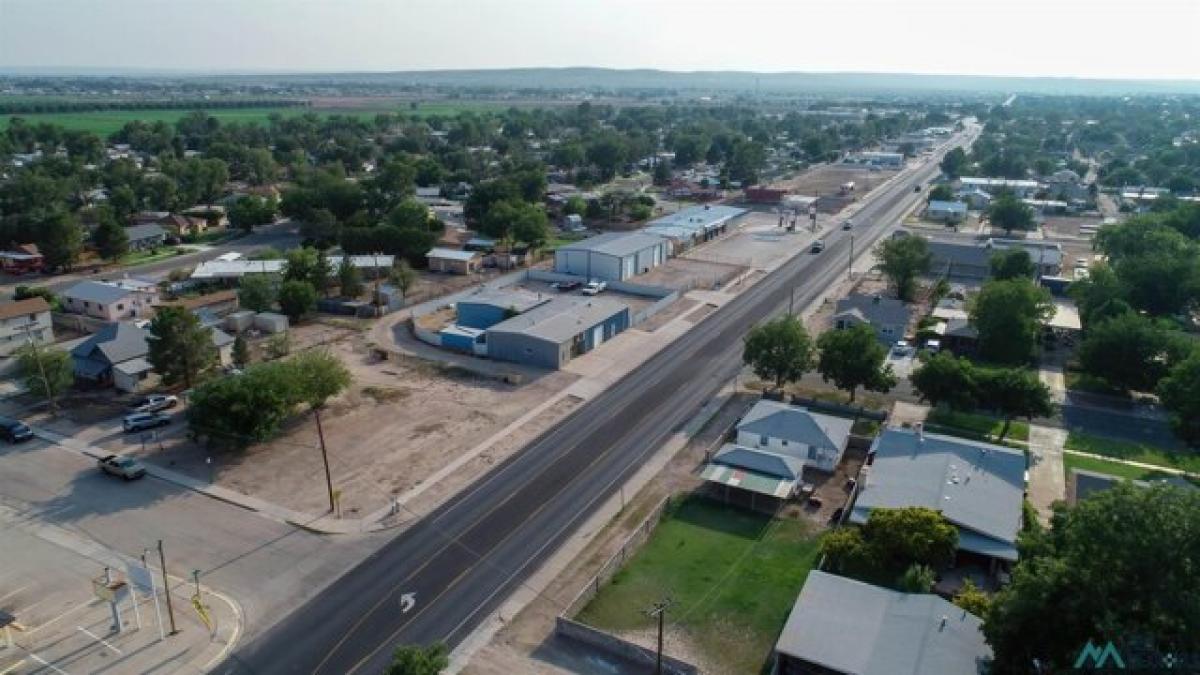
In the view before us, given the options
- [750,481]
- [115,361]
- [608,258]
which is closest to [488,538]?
[750,481]

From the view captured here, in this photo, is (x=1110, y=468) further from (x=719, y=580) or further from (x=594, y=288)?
(x=594, y=288)

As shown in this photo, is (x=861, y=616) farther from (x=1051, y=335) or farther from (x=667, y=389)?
(x=1051, y=335)

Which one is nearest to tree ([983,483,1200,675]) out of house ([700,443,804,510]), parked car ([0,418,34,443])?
house ([700,443,804,510])

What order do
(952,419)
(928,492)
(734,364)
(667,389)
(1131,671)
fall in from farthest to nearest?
1. (734,364)
2. (667,389)
3. (952,419)
4. (928,492)
5. (1131,671)

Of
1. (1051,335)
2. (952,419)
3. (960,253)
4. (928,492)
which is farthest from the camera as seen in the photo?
(960,253)

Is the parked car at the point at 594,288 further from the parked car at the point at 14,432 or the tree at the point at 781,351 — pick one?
the parked car at the point at 14,432

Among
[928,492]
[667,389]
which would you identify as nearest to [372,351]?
[667,389]
